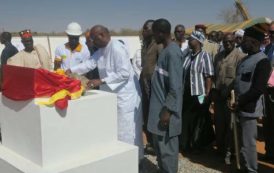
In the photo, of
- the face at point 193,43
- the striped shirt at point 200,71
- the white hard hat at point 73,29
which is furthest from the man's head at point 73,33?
the striped shirt at point 200,71

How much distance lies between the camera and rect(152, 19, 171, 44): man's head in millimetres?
3840

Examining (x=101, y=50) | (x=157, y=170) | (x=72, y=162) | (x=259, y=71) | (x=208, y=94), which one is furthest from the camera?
(x=208, y=94)

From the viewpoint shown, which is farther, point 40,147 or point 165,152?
point 165,152

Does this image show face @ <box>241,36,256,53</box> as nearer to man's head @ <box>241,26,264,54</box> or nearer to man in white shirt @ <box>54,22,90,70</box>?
man's head @ <box>241,26,264,54</box>

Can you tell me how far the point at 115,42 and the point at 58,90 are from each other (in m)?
1.35

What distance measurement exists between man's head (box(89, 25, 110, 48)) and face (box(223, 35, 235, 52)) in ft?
5.64

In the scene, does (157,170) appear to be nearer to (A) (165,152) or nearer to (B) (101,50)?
(A) (165,152)

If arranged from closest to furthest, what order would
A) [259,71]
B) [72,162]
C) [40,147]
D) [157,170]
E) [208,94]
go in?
[40,147] → [72,162] → [259,71] → [157,170] → [208,94]

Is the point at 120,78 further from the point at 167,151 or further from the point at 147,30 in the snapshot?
the point at 147,30

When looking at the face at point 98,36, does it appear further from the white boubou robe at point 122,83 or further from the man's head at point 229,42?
the man's head at point 229,42

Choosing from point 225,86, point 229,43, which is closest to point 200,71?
point 225,86

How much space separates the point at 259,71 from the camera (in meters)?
3.93

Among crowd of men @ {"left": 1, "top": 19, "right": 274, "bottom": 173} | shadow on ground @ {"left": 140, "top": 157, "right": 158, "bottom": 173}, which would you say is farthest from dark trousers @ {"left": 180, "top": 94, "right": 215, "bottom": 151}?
shadow on ground @ {"left": 140, "top": 157, "right": 158, "bottom": 173}

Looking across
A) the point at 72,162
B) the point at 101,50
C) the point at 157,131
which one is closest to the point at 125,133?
the point at 157,131
